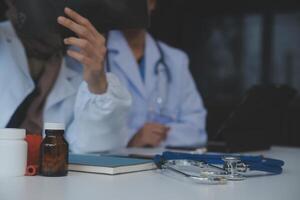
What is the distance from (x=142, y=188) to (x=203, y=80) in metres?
3.02

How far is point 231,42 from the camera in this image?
362cm

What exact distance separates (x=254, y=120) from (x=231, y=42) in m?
2.36

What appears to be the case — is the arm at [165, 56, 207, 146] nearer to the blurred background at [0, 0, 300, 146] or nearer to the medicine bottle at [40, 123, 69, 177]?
the medicine bottle at [40, 123, 69, 177]

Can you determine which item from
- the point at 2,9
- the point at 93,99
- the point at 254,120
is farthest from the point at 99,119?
the point at 2,9

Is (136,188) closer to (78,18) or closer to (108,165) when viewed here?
(108,165)

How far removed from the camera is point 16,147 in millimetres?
707

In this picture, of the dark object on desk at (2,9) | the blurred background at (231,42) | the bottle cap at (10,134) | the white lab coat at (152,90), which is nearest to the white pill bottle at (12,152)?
the bottle cap at (10,134)

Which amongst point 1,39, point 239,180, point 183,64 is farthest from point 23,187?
point 183,64

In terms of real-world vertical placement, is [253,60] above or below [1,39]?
above

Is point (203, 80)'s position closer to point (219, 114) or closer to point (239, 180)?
point (219, 114)

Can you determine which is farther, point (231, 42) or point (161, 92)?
point (231, 42)

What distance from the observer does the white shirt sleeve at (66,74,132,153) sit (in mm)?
1076

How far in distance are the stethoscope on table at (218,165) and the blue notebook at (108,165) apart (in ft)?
0.10

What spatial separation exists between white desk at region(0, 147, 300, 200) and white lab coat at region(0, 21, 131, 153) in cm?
35
